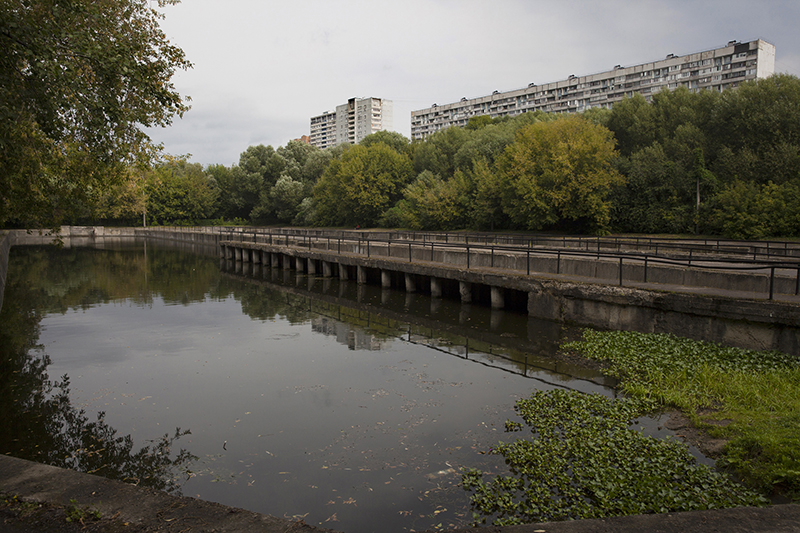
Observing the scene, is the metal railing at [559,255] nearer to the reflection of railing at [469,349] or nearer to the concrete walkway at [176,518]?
the reflection of railing at [469,349]

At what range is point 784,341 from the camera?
11602 millimetres

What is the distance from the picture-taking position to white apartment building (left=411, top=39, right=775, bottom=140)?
9581 centimetres

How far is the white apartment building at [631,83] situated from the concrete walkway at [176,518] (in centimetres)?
7690

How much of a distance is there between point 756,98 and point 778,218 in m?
14.5

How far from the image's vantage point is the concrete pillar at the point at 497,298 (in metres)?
20.4

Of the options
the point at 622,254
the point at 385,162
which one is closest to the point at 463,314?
the point at 622,254

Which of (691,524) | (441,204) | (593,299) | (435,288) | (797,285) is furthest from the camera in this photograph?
(441,204)

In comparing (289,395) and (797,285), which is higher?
(797,285)

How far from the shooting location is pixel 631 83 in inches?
4491

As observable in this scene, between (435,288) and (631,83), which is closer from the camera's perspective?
(435,288)

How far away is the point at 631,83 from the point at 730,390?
122796 mm

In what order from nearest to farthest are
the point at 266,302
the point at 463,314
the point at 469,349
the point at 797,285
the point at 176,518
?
the point at 176,518 → the point at 797,285 → the point at 469,349 → the point at 463,314 → the point at 266,302

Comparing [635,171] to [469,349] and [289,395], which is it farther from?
[289,395]

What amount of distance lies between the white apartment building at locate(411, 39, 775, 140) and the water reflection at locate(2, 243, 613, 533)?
6801 centimetres
